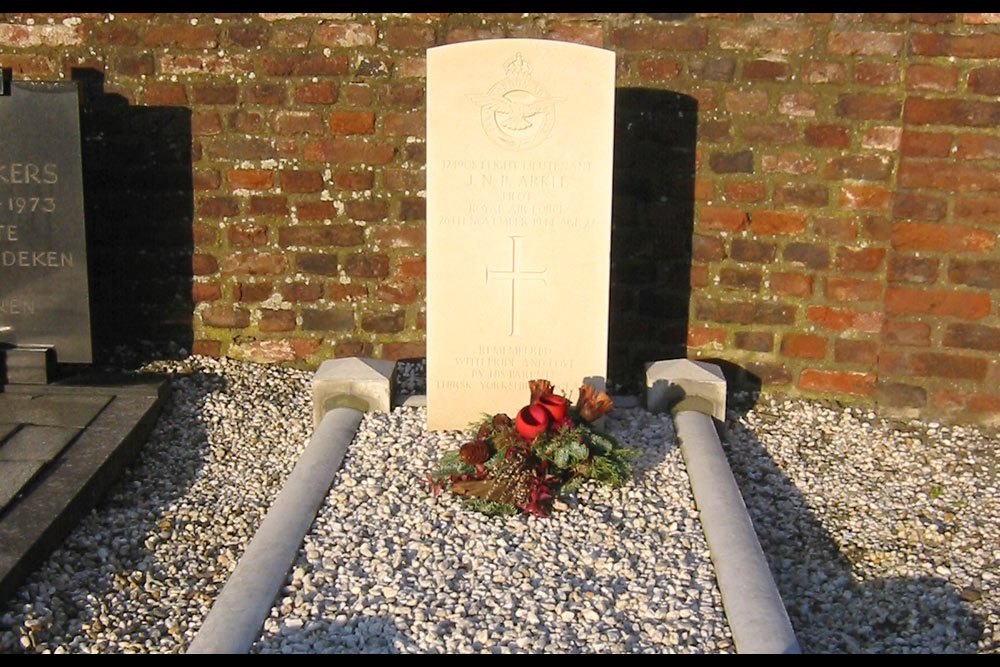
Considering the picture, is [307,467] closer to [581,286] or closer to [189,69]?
[581,286]

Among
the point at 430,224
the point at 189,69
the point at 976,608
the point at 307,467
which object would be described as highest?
the point at 189,69

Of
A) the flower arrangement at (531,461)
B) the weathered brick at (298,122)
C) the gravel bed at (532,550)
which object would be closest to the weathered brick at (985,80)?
the gravel bed at (532,550)

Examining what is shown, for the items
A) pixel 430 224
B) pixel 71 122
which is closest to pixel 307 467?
pixel 430 224

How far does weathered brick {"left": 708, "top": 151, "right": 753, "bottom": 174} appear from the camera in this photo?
4.28 m

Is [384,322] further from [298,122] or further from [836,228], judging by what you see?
[836,228]

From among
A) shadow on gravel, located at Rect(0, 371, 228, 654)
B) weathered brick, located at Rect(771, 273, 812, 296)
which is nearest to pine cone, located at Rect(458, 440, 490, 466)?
shadow on gravel, located at Rect(0, 371, 228, 654)

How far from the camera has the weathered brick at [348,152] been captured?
4.40 m

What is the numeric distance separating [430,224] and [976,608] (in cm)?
212

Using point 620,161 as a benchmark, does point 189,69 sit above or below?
above

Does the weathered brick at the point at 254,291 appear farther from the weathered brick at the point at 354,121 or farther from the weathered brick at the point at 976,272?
the weathered brick at the point at 976,272

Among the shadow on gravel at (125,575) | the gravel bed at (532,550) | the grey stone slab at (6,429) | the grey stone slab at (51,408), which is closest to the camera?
the gravel bed at (532,550)

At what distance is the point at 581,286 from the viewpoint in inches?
148

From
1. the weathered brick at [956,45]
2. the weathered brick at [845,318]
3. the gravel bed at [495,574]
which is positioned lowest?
the gravel bed at [495,574]

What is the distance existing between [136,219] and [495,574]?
8.25ft
